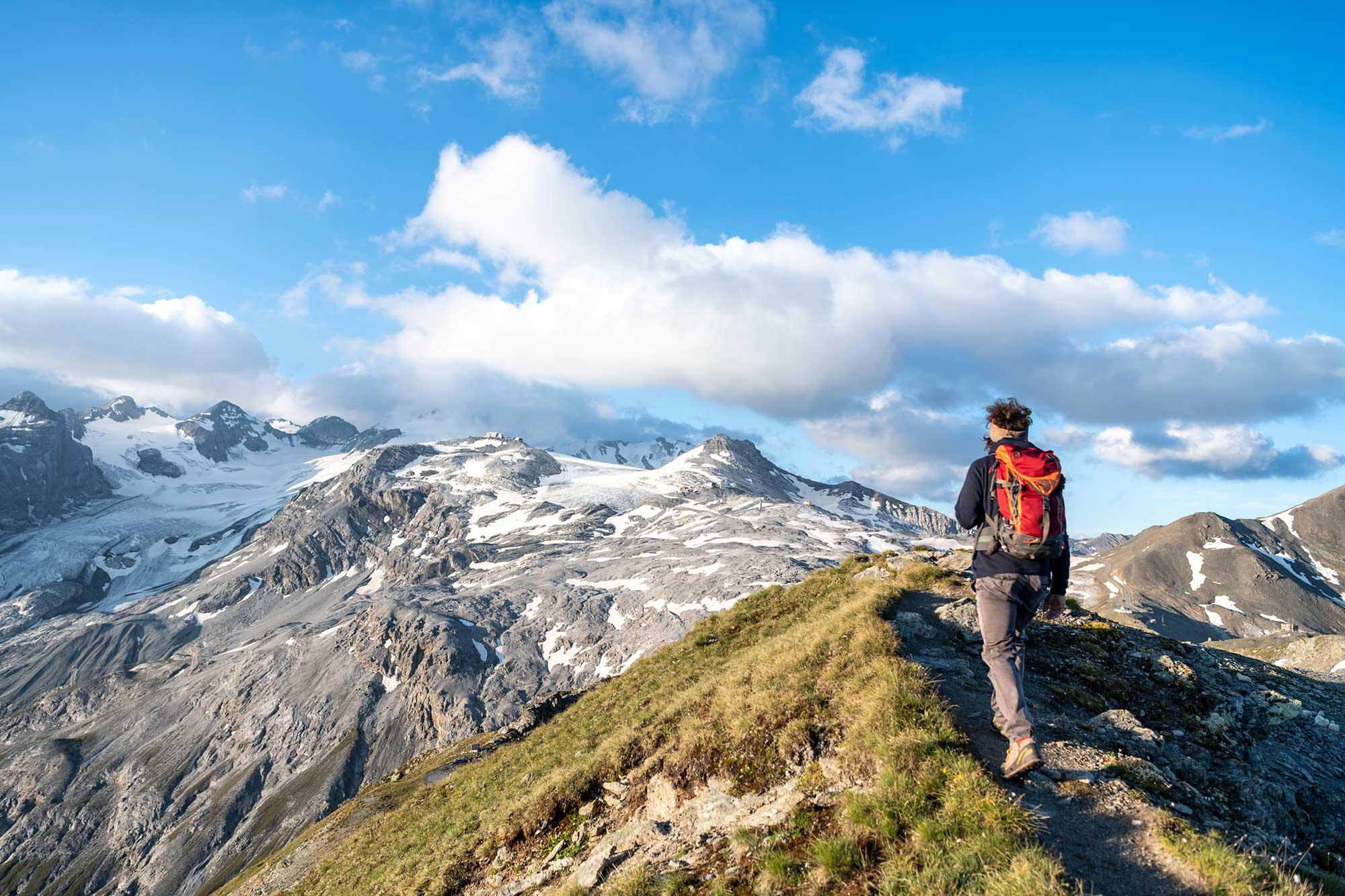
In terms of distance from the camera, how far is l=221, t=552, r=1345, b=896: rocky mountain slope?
7090 mm

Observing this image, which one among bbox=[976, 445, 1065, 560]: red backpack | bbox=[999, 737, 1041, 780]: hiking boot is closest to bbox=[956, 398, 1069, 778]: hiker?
bbox=[976, 445, 1065, 560]: red backpack

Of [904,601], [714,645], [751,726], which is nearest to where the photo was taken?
[751,726]

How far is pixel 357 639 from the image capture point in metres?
182

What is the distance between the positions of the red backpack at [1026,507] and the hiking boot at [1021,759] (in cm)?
249

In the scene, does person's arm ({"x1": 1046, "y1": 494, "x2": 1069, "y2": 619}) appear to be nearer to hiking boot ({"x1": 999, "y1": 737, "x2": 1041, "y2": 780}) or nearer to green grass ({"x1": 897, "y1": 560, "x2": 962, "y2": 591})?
hiking boot ({"x1": 999, "y1": 737, "x2": 1041, "y2": 780})

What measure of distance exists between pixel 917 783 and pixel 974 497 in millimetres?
4073

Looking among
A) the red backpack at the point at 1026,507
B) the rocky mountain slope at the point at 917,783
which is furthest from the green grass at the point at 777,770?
the red backpack at the point at 1026,507

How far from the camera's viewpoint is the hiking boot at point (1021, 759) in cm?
808

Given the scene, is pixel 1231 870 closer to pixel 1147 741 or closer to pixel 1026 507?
pixel 1026 507

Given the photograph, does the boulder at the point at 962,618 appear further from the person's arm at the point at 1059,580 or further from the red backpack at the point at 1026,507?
the red backpack at the point at 1026,507

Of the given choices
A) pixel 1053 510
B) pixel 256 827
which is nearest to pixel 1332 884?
pixel 1053 510

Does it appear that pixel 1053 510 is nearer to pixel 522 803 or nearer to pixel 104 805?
pixel 522 803

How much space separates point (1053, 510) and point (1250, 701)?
9.51 m

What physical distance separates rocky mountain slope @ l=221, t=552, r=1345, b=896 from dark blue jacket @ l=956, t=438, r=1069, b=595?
234 centimetres
